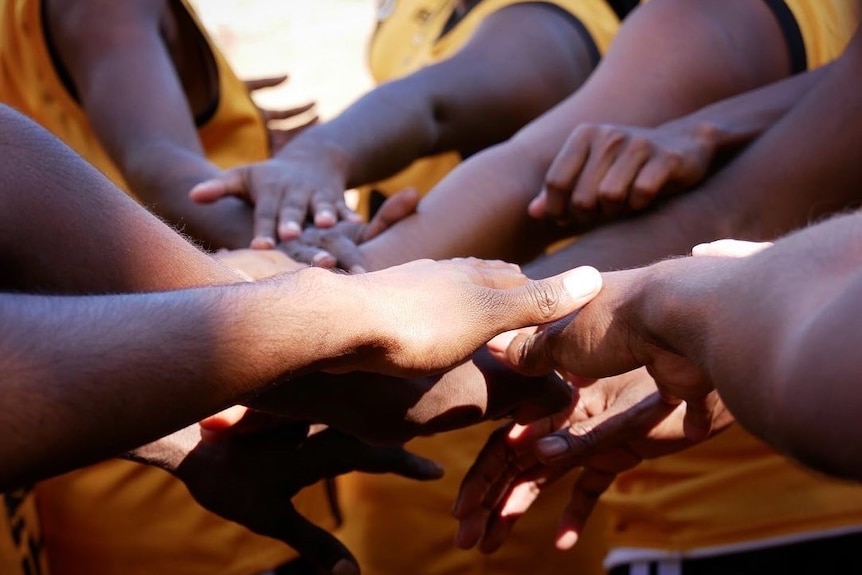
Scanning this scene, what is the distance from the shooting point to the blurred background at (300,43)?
16.9ft

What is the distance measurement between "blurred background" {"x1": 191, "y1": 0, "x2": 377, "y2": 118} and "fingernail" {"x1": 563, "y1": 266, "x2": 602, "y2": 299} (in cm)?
382

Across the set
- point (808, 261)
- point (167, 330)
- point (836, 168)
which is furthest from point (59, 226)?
point (836, 168)

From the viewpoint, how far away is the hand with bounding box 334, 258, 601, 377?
3.12 ft

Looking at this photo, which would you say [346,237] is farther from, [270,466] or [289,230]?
[270,466]

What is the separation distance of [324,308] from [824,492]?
83 cm

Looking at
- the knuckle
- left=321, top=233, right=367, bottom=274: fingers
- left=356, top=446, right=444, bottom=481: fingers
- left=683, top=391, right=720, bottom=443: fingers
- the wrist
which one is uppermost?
the knuckle

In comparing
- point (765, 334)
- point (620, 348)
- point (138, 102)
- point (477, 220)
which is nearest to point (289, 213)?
point (477, 220)

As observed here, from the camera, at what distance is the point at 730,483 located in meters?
1.44

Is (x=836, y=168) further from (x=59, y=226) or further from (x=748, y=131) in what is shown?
(x=59, y=226)

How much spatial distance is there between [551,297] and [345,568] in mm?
443

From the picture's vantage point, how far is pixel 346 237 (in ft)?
4.95

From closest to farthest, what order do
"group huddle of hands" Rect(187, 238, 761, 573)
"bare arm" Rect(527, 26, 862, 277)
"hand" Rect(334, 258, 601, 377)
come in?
"hand" Rect(334, 258, 601, 377) < "group huddle of hands" Rect(187, 238, 761, 573) < "bare arm" Rect(527, 26, 862, 277)

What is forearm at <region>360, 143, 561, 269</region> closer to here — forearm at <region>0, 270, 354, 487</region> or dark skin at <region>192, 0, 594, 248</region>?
dark skin at <region>192, 0, 594, 248</region>

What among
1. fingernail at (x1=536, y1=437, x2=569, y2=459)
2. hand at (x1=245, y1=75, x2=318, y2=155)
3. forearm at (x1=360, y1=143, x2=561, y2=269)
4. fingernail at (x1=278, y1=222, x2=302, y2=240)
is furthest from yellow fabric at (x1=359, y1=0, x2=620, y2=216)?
fingernail at (x1=536, y1=437, x2=569, y2=459)
